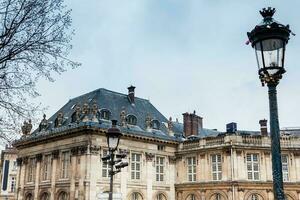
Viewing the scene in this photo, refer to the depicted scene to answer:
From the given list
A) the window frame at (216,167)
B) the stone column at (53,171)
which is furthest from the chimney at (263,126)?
the stone column at (53,171)

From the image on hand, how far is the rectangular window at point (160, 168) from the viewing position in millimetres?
41938

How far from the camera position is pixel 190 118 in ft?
151

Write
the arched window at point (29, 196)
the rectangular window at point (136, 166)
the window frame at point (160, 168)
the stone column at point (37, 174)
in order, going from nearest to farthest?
1. the rectangular window at point (136, 166)
2. the stone column at point (37, 174)
3. the window frame at point (160, 168)
4. the arched window at point (29, 196)

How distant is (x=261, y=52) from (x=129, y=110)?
122 ft

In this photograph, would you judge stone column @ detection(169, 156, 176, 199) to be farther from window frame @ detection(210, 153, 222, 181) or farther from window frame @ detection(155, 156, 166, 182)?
window frame @ detection(210, 153, 222, 181)

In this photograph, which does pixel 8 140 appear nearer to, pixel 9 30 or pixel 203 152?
pixel 9 30

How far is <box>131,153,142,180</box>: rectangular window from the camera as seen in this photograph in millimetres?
39844

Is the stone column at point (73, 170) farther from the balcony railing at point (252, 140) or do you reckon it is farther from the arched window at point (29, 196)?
the balcony railing at point (252, 140)

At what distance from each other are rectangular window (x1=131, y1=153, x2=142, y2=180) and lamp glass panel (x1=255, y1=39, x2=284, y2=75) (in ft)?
111

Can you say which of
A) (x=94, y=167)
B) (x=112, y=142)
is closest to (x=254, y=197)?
(x=94, y=167)

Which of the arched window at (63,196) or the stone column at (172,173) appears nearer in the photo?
the arched window at (63,196)

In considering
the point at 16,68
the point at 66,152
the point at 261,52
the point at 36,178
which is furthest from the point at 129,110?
the point at 261,52

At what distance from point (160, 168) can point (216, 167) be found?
6.02 metres

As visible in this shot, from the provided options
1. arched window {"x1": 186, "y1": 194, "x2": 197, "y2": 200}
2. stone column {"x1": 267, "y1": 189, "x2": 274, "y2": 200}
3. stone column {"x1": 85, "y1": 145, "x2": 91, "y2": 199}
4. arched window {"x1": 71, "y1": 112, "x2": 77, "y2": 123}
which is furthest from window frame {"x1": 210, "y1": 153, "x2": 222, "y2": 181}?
arched window {"x1": 71, "y1": 112, "x2": 77, "y2": 123}
